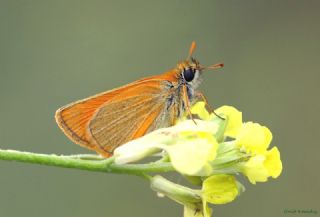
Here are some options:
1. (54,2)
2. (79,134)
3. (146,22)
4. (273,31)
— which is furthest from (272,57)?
(79,134)

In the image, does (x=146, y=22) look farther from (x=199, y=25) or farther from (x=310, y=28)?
(x=310, y=28)

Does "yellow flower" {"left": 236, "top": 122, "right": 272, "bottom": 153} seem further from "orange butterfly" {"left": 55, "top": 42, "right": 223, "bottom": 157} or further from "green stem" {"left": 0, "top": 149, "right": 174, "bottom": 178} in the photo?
"orange butterfly" {"left": 55, "top": 42, "right": 223, "bottom": 157}

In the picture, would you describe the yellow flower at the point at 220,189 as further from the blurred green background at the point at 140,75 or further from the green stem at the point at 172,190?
the blurred green background at the point at 140,75

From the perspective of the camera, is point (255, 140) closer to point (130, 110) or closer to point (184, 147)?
point (184, 147)

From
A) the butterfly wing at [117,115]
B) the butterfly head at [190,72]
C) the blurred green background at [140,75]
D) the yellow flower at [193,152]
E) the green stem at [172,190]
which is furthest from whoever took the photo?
the blurred green background at [140,75]

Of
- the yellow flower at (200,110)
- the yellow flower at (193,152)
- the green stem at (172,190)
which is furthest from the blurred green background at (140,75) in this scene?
the yellow flower at (193,152)

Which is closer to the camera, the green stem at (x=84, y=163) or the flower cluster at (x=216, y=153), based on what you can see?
the green stem at (x=84, y=163)
